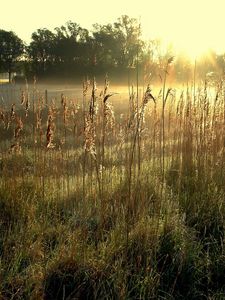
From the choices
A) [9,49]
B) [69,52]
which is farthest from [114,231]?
[9,49]

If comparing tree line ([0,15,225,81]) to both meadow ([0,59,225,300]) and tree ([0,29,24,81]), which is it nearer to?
tree ([0,29,24,81])

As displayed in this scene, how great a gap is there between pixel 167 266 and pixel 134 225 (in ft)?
1.19

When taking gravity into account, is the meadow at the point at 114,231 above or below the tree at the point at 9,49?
below

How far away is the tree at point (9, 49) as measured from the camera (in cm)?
5847

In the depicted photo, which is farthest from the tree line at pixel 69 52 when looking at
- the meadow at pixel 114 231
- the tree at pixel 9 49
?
the meadow at pixel 114 231

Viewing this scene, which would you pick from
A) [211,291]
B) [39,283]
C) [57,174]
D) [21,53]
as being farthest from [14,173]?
[21,53]

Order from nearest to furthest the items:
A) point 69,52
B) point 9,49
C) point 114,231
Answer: point 114,231, point 69,52, point 9,49

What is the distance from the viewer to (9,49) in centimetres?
6125

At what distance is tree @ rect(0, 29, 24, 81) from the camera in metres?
58.5

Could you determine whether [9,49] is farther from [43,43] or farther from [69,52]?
[69,52]

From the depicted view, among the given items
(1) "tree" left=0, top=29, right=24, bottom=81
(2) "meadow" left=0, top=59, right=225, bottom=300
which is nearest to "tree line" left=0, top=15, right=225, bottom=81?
(1) "tree" left=0, top=29, right=24, bottom=81

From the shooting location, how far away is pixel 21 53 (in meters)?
61.5

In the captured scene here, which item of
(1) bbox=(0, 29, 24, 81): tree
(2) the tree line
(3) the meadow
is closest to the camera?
(3) the meadow

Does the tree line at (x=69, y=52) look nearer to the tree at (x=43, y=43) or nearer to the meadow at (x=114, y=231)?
the tree at (x=43, y=43)
